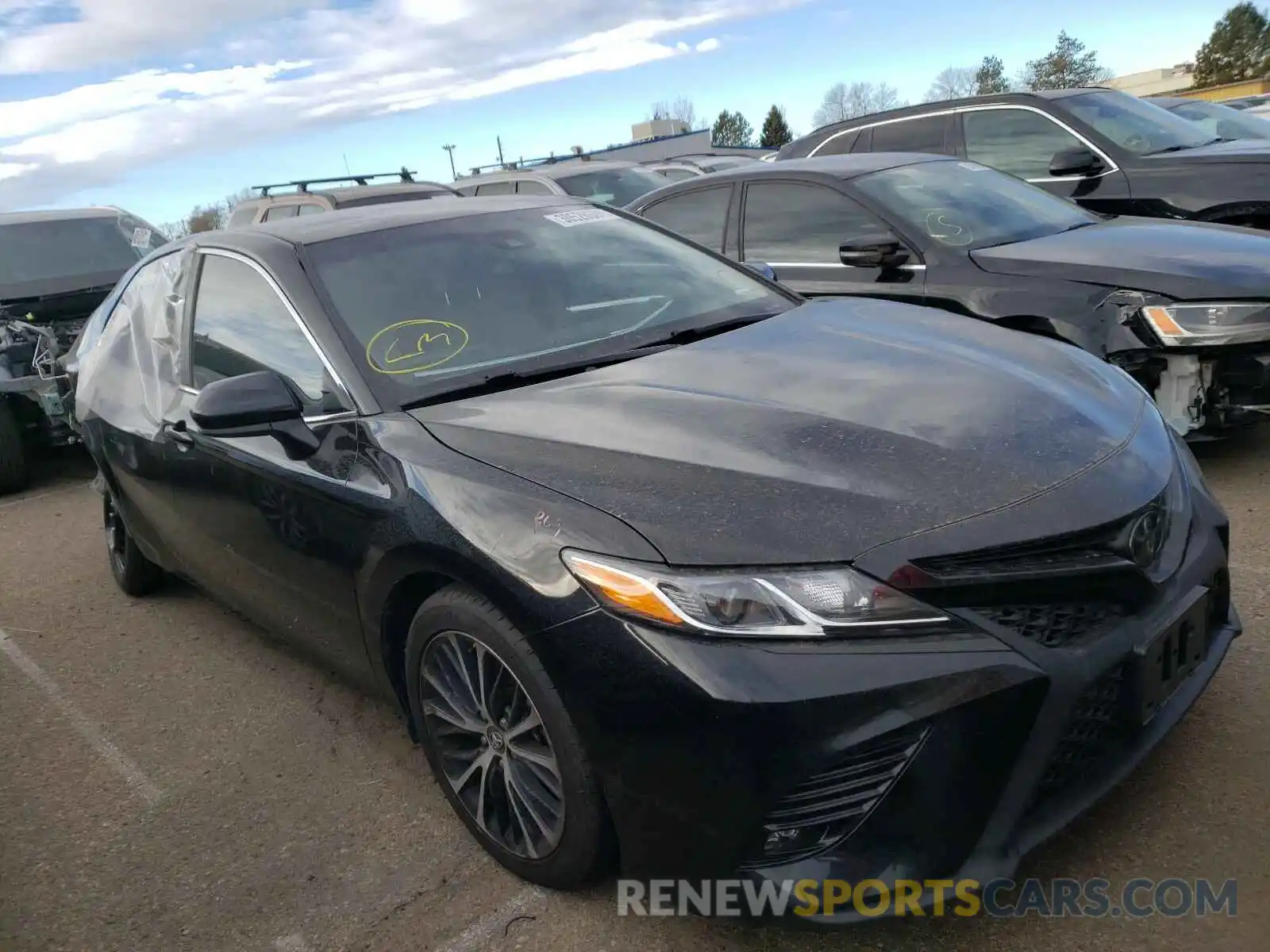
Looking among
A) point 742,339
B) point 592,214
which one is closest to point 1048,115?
point 592,214

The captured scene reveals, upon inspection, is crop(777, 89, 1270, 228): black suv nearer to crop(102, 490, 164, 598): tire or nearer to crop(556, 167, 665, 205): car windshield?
crop(556, 167, 665, 205): car windshield

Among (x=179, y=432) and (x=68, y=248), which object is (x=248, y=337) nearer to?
(x=179, y=432)

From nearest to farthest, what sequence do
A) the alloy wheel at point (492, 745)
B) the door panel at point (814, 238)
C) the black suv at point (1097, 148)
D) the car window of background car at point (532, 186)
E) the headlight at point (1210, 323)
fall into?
the alloy wheel at point (492, 745)
the headlight at point (1210, 323)
the door panel at point (814, 238)
the black suv at point (1097, 148)
the car window of background car at point (532, 186)

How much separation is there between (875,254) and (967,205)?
0.69m

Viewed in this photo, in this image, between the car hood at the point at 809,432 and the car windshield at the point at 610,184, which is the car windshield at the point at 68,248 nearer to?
the car windshield at the point at 610,184

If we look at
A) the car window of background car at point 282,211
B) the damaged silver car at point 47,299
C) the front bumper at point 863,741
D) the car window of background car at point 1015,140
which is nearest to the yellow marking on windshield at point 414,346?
the front bumper at point 863,741

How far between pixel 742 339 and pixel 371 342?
106cm

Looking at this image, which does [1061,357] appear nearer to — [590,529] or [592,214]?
[590,529]

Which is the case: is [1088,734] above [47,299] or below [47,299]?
below

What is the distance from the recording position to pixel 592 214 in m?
3.83

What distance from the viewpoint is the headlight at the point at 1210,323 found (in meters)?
4.12

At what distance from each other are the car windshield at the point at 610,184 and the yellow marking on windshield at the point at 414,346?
28.4 feet

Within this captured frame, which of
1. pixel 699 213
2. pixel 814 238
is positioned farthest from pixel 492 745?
pixel 699 213

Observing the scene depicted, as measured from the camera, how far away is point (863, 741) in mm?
1854
